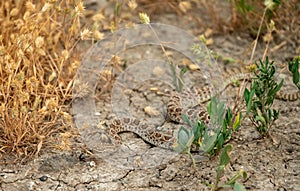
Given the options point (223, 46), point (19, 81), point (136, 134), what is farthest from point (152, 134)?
point (223, 46)

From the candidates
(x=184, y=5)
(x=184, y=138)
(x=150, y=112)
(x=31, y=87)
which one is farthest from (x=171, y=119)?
(x=184, y=5)

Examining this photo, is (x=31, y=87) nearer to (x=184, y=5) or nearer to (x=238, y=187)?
(x=238, y=187)

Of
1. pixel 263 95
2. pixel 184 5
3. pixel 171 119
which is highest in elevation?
pixel 184 5

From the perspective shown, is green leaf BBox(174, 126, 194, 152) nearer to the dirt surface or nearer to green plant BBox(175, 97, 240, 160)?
green plant BBox(175, 97, 240, 160)

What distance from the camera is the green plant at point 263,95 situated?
350 cm

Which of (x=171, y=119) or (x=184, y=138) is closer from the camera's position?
(x=184, y=138)

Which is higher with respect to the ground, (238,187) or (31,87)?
(31,87)

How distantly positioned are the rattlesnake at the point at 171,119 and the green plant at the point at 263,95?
0.41 metres

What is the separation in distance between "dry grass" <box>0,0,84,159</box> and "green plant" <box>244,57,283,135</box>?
115 cm

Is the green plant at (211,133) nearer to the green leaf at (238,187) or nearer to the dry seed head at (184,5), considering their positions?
the green leaf at (238,187)

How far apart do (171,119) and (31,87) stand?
110cm

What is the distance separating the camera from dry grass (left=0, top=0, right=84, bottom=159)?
3578mm

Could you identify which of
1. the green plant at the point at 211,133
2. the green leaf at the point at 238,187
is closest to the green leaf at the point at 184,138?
the green plant at the point at 211,133

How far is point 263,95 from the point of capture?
3596mm
